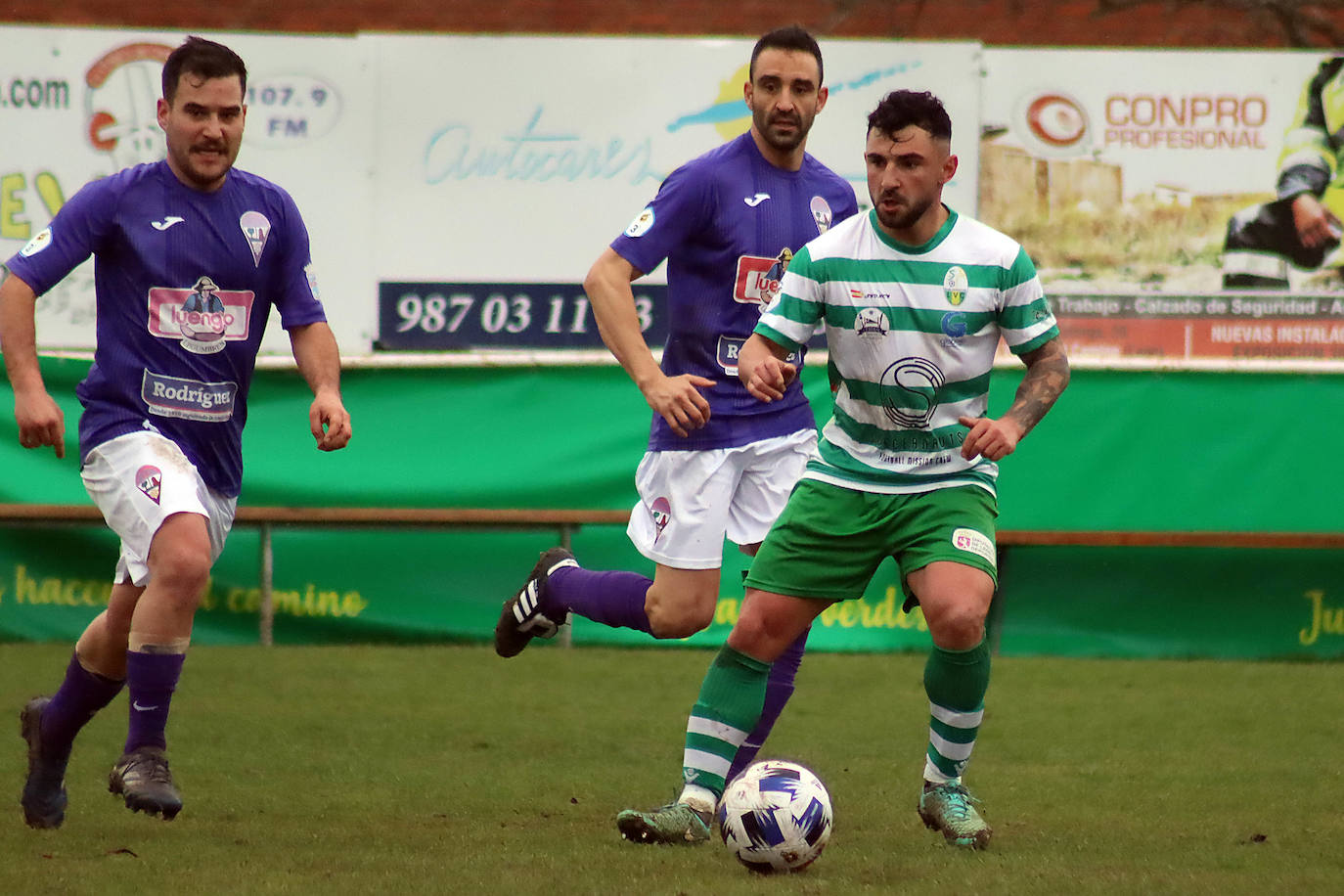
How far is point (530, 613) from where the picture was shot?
6.62m

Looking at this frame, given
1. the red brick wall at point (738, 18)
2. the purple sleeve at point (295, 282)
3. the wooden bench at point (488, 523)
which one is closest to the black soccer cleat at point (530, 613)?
the purple sleeve at point (295, 282)

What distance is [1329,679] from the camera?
912cm

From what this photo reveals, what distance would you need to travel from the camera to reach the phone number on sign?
11234 mm

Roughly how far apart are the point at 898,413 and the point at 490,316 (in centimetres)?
631

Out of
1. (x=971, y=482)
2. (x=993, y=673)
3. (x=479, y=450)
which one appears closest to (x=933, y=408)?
(x=971, y=482)

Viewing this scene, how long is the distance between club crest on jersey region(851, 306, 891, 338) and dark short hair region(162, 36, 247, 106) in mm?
1784

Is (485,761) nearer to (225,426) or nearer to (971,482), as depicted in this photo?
(225,426)

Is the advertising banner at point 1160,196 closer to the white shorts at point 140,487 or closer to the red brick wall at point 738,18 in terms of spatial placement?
the red brick wall at point 738,18

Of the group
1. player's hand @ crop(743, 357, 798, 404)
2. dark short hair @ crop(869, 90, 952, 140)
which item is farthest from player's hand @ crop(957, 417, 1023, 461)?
dark short hair @ crop(869, 90, 952, 140)

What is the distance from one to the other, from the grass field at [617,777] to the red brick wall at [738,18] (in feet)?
15.5

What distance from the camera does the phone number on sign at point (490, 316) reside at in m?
11.2

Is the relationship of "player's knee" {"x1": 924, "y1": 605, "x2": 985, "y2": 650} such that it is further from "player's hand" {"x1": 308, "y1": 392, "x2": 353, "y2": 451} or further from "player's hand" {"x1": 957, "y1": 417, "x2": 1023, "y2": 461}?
"player's hand" {"x1": 308, "y1": 392, "x2": 353, "y2": 451}

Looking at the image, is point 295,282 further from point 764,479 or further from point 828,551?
point 828,551

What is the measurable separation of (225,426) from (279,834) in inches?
43.9
